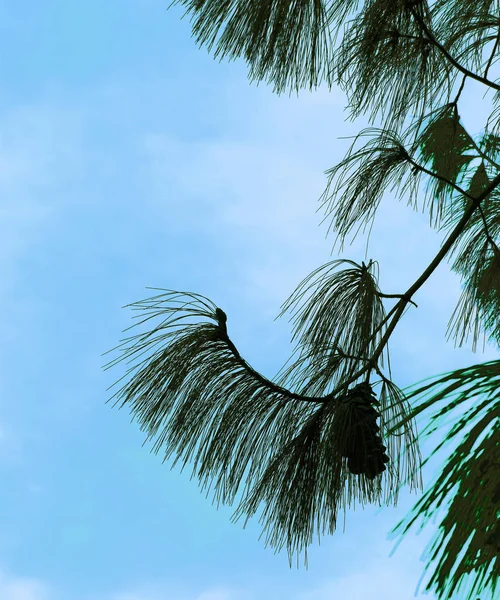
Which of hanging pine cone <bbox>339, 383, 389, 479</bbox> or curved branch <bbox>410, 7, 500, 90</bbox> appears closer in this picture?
hanging pine cone <bbox>339, 383, 389, 479</bbox>

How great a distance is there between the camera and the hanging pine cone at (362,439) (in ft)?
2.97

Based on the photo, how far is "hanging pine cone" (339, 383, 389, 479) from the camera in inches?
35.6

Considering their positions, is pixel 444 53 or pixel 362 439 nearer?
pixel 362 439

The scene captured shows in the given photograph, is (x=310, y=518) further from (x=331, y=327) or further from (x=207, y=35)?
(x=207, y=35)

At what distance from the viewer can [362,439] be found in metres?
0.91

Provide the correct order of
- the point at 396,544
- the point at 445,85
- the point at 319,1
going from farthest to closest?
the point at 445,85 → the point at 319,1 → the point at 396,544

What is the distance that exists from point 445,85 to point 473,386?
78cm

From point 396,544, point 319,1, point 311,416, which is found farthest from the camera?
point 319,1

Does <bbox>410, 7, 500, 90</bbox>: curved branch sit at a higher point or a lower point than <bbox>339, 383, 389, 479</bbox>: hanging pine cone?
higher

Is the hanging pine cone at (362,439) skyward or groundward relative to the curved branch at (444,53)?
groundward

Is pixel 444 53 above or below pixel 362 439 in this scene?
above

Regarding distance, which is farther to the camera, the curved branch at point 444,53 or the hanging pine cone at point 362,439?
the curved branch at point 444,53

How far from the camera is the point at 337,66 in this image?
1.22 meters

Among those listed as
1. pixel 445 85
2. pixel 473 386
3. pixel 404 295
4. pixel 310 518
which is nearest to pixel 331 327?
pixel 404 295
